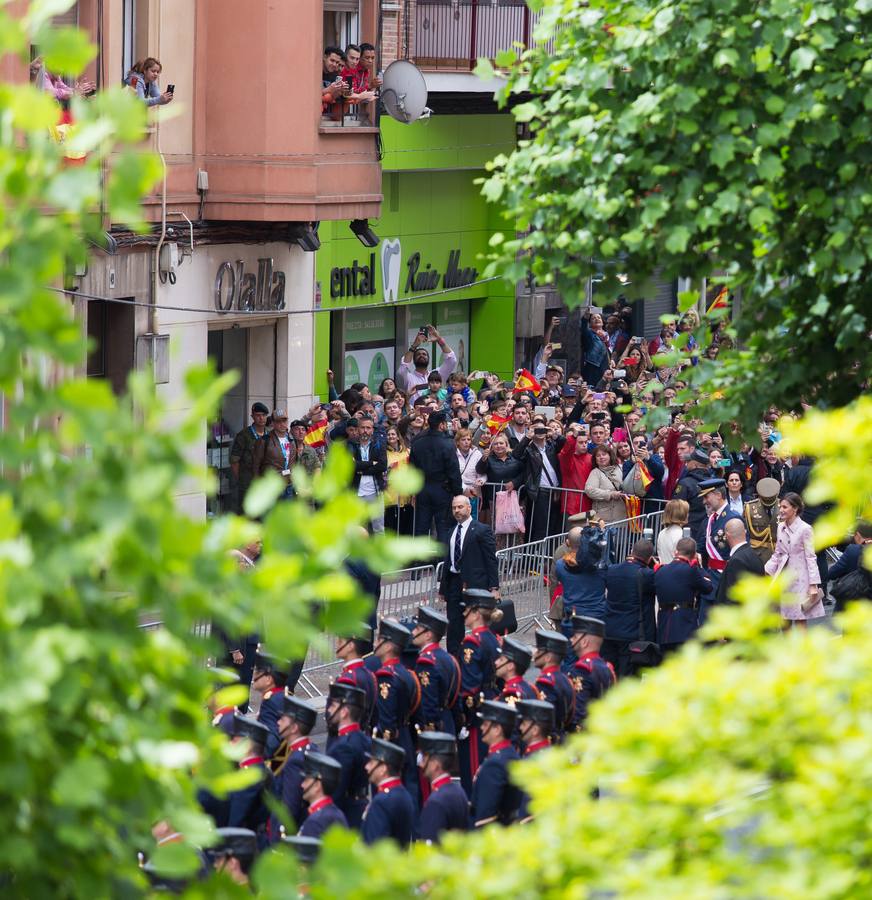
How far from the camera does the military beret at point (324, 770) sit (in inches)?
394

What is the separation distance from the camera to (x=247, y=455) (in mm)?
19547

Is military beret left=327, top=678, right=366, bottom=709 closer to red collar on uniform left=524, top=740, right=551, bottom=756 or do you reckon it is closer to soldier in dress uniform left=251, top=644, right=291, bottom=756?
soldier in dress uniform left=251, top=644, right=291, bottom=756

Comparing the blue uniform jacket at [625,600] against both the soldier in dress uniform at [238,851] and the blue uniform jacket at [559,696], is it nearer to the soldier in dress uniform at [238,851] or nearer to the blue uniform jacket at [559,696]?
the blue uniform jacket at [559,696]

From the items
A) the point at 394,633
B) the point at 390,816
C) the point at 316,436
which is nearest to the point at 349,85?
the point at 316,436

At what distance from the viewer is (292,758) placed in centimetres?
1074

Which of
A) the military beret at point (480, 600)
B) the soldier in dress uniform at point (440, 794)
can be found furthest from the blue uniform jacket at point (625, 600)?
the soldier in dress uniform at point (440, 794)

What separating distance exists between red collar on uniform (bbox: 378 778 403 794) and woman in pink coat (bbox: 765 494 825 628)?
237 inches

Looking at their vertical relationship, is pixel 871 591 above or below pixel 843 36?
below

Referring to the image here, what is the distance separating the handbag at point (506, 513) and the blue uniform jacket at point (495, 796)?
27.5ft

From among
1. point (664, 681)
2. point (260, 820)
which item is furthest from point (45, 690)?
point (260, 820)

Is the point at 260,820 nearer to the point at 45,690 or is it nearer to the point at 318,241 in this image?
the point at 45,690

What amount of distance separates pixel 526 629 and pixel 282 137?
694 cm

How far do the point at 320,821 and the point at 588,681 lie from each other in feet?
11.2

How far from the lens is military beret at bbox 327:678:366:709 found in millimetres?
11281
